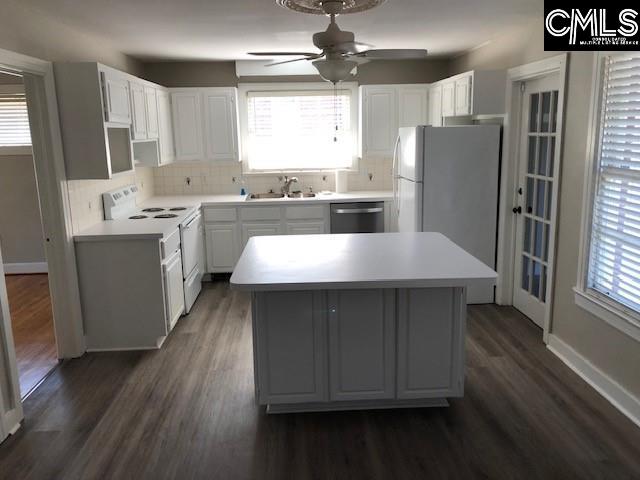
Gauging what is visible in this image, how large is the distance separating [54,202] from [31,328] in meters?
1.44

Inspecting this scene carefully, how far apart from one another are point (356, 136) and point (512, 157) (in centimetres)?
205

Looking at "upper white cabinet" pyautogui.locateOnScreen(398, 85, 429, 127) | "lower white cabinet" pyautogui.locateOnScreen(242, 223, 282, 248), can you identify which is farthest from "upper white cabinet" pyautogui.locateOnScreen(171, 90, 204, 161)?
"upper white cabinet" pyautogui.locateOnScreen(398, 85, 429, 127)

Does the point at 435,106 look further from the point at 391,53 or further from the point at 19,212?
the point at 19,212

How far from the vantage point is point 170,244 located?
412cm

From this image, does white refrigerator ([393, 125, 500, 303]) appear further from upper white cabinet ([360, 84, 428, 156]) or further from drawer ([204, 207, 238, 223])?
drawer ([204, 207, 238, 223])

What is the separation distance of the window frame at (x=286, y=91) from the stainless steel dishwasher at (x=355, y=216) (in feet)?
2.24

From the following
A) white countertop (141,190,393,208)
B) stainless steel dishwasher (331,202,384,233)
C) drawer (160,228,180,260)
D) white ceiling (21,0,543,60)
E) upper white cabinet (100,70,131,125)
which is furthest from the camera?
stainless steel dishwasher (331,202,384,233)

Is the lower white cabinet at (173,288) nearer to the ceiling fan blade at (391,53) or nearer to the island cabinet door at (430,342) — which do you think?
the island cabinet door at (430,342)

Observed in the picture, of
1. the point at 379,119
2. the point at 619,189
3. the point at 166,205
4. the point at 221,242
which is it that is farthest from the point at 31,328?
the point at 619,189

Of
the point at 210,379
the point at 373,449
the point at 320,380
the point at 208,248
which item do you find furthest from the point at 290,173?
the point at 373,449

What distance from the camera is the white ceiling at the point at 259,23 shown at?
3.24m

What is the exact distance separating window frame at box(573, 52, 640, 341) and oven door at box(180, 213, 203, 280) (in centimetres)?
316

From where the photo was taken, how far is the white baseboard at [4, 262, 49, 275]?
5965mm

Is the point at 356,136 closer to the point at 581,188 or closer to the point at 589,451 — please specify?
the point at 581,188
